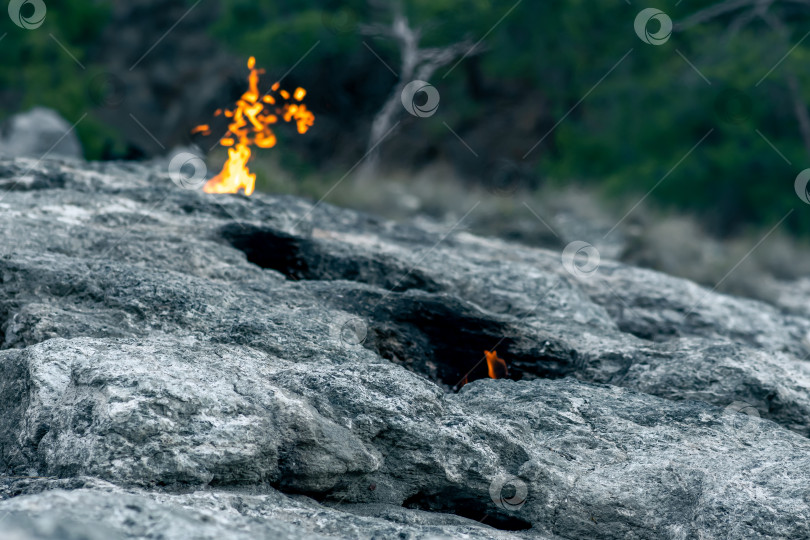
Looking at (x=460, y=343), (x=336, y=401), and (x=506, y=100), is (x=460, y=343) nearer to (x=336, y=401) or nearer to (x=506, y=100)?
(x=336, y=401)

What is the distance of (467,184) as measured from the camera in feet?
63.6

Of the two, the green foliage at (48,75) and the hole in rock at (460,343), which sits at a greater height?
the green foliage at (48,75)

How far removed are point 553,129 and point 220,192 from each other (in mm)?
14779

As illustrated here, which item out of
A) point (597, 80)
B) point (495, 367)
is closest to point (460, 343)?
point (495, 367)

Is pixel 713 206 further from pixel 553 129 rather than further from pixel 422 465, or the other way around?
pixel 422 465

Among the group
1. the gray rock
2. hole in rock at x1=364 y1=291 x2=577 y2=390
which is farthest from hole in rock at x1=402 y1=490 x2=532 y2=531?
the gray rock

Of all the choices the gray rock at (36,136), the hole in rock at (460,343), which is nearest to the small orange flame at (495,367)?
the hole in rock at (460,343)

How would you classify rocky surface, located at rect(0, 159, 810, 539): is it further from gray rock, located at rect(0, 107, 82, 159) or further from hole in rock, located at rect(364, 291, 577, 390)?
gray rock, located at rect(0, 107, 82, 159)

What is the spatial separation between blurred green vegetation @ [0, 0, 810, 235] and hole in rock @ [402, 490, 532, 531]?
13291 mm

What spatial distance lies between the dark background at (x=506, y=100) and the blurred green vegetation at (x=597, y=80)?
0.04m

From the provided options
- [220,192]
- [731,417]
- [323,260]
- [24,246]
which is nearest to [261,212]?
[220,192]

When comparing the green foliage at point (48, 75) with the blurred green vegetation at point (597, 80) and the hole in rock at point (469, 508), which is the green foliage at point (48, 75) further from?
the hole in rock at point (469, 508)

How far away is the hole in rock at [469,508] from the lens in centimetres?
319

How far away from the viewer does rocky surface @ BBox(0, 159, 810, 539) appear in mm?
2750
